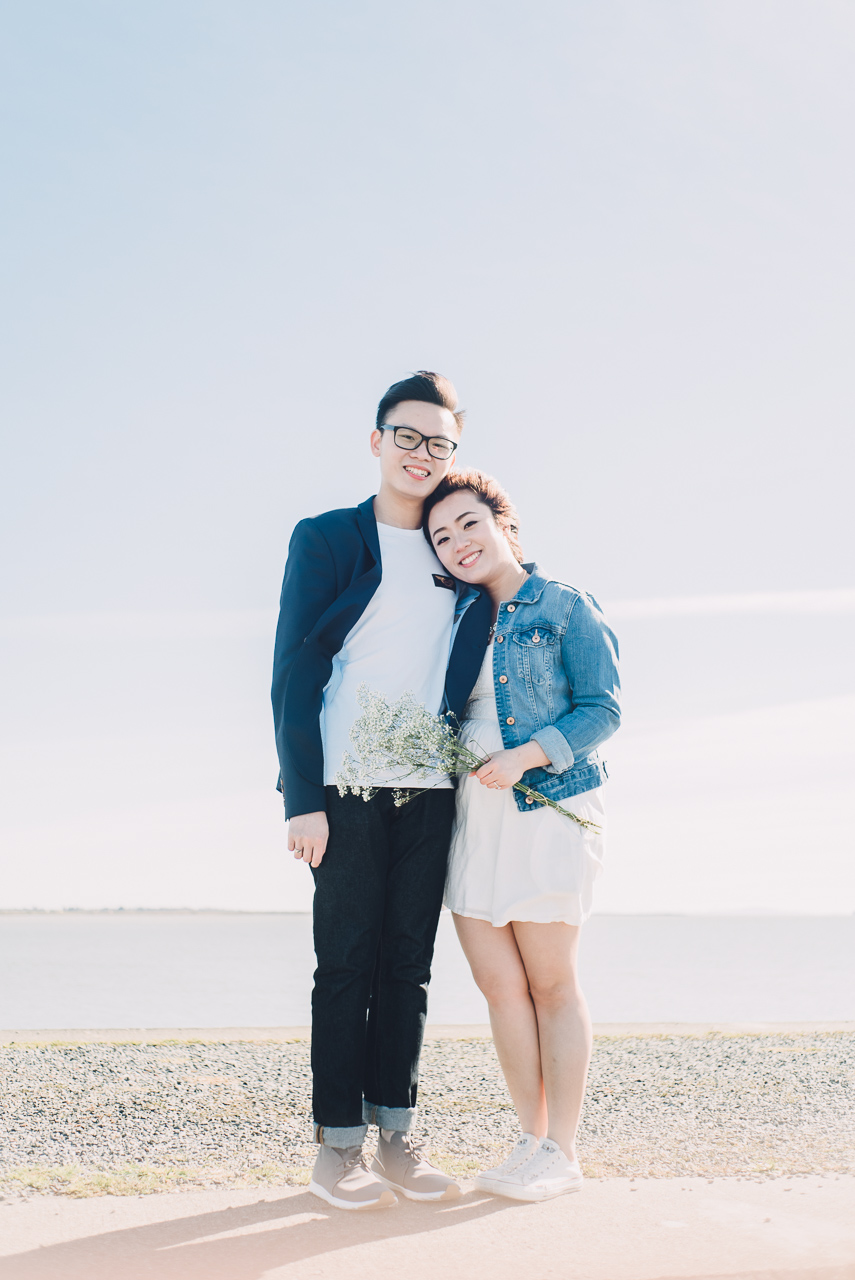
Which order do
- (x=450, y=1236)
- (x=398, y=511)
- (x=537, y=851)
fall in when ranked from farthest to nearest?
(x=398, y=511) → (x=537, y=851) → (x=450, y=1236)

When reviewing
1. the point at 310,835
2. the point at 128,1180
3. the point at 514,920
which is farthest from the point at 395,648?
the point at 128,1180

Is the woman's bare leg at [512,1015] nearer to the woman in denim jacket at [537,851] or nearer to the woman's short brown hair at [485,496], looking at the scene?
the woman in denim jacket at [537,851]

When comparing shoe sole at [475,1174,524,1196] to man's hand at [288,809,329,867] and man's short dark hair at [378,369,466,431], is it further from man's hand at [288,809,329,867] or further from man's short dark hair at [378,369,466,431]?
man's short dark hair at [378,369,466,431]

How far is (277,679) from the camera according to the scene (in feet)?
9.44

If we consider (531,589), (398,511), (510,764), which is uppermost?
(398,511)

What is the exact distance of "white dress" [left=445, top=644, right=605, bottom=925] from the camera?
2777 millimetres

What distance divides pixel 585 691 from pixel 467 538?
23.2 inches

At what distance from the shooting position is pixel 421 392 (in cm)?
313

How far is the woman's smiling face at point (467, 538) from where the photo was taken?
9.87ft

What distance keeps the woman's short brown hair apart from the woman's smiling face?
3 centimetres

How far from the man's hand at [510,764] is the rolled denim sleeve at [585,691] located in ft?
0.09

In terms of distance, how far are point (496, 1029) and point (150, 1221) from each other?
1.04 metres

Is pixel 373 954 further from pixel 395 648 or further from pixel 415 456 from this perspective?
pixel 415 456

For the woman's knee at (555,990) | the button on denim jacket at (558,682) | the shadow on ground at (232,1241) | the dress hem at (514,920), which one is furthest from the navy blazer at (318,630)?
the shadow on ground at (232,1241)
